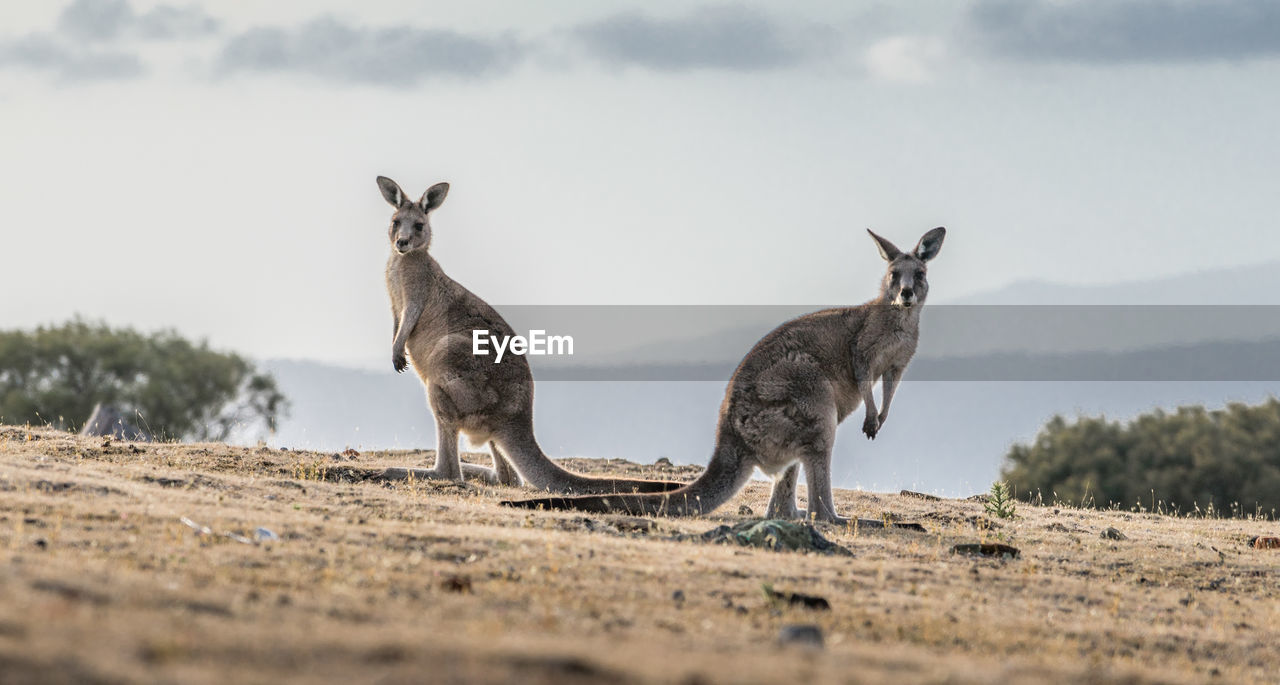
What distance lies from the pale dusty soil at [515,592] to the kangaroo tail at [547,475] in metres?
0.41

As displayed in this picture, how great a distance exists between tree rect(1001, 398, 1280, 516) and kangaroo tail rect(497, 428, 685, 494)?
25127 mm

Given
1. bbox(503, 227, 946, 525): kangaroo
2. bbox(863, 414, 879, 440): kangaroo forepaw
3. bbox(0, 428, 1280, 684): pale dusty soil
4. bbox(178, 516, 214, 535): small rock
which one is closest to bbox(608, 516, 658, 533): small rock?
bbox(0, 428, 1280, 684): pale dusty soil

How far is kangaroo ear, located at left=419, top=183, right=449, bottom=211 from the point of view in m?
14.1

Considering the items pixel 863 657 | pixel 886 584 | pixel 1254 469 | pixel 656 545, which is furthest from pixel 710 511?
pixel 1254 469

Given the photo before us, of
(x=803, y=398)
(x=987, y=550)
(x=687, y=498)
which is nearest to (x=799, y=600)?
(x=987, y=550)

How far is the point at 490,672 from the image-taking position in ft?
12.8

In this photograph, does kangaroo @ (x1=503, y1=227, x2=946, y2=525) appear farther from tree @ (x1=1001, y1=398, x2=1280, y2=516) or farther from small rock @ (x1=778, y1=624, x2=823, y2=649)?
tree @ (x1=1001, y1=398, x2=1280, y2=516)

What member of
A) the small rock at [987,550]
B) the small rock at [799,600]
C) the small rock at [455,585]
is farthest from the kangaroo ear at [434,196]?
the small rock at [799,600]

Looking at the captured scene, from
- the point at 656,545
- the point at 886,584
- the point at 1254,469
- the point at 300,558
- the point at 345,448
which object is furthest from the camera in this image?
the point at 1254,469

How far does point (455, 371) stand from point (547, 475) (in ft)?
4.62

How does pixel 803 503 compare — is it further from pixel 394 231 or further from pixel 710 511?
pixel 394 231

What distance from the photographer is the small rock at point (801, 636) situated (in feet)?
18.7

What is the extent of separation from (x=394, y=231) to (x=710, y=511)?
4.89 m

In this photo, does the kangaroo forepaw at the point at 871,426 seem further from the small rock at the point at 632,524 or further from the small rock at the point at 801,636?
the small rock at the point at 801,636
